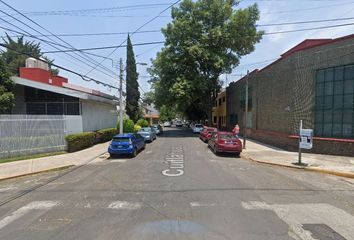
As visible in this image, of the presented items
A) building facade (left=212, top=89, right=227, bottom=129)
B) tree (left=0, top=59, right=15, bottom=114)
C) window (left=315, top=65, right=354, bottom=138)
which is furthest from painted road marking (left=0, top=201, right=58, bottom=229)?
building facade (left=212, top=89, right=227, bottom=129)

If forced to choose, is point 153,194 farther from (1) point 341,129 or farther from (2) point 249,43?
(2) point 249,43

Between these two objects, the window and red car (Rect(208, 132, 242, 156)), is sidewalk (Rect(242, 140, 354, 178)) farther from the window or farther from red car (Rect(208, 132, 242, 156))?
the window

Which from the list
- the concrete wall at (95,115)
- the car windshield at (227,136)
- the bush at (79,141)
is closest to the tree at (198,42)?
the concrete wall at (95,115)

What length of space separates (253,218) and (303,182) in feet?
17.0

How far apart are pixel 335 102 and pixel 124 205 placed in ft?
53.1

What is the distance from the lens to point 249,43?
39.7 m

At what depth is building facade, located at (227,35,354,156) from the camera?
17.5 metres

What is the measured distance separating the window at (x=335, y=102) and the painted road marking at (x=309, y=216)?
12.1 m

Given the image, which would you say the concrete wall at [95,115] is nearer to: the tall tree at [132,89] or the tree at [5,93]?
the tree at [5,93]

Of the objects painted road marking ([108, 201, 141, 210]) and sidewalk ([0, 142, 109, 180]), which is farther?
sidewalk ([0, 142, 109, 180])

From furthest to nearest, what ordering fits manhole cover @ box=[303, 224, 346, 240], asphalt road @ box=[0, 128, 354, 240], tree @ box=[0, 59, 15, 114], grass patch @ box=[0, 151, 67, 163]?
tree @ box=[0, 59, 15, 114] < grass patch @ box=[0, 151, 67, 163] < asphalt road @ box=[0, 128, 354, 240] < manhole cover @ box=[303, 224, 346, 240]

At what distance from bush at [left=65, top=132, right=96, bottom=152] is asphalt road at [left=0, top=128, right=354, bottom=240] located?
680 cm

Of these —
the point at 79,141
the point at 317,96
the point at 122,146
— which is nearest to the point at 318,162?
the point at 317,96

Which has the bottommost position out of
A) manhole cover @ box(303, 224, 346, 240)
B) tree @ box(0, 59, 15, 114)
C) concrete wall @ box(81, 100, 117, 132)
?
manhole cover @ box(303, 224, 346, 240)
